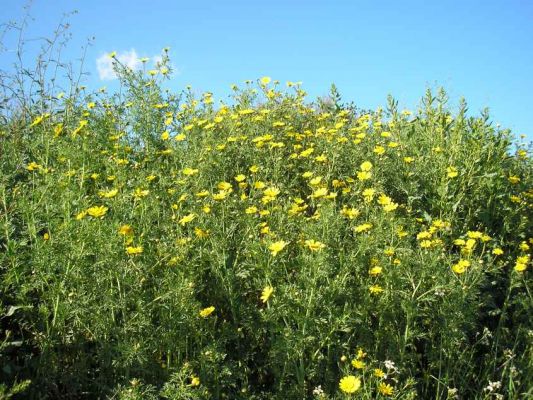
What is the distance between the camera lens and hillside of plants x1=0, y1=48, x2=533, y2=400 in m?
2.71

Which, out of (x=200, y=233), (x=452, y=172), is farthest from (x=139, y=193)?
(x=452, y=172)

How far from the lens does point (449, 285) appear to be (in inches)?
120

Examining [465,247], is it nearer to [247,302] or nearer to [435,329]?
[435,329]

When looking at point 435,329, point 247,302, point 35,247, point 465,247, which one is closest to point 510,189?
point 465,247

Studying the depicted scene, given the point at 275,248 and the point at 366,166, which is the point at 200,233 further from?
the point at 366,166

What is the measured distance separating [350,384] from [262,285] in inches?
29.1

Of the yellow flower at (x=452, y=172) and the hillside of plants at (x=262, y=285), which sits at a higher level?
the yellow flower at (x=452, y=172)

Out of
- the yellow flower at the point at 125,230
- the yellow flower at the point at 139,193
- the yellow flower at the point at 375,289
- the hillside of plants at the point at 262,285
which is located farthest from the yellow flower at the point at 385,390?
the yellow flower at the point at 139,193

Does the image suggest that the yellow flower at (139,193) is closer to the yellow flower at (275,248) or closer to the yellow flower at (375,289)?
the yellow flower at (275,248)

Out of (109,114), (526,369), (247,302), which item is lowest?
(526,369)

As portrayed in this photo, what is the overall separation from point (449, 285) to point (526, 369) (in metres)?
0.89

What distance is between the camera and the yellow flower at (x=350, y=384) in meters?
2.53

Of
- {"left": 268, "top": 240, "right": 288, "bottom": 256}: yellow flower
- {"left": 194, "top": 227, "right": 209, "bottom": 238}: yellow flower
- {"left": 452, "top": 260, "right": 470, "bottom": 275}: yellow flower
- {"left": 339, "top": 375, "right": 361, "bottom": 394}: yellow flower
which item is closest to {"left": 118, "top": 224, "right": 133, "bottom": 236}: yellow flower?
{"left": 194, "top": 227, "right": 209, "bottom": 238}: yellow flower

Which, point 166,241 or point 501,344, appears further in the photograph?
point 501,344
